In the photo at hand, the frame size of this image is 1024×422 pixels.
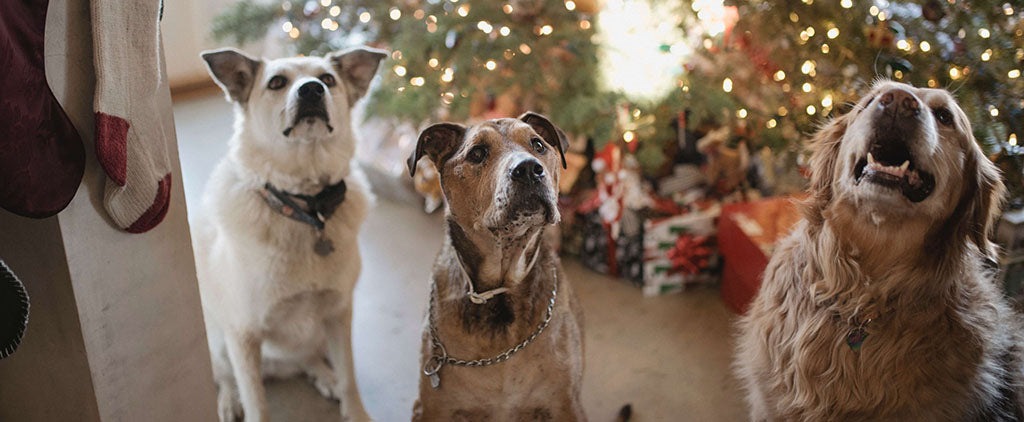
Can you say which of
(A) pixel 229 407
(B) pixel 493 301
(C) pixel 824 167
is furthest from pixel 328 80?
(C) pixel 824 167

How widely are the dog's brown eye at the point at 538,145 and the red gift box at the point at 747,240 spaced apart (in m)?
1.34

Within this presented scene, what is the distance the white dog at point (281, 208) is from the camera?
6.61 feet

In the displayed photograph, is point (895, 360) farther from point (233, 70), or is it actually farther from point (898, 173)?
point (233, 70)

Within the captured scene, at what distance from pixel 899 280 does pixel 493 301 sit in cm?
87

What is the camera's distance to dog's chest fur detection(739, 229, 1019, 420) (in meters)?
1.53

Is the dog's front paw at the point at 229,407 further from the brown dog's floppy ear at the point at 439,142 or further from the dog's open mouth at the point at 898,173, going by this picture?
the dog's open mouth at the point at 898,173

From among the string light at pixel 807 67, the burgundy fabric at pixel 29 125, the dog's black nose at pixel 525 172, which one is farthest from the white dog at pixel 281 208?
the string light at pixel 807 67

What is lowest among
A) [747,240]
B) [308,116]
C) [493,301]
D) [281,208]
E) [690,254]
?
[690,254]

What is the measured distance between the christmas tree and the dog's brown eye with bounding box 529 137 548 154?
3.54 ft

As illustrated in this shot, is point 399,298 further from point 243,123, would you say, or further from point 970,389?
point 970,389

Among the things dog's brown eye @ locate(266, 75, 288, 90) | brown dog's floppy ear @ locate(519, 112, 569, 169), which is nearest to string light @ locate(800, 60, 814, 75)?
brown dog's floppy ear @ locate(519, 112, 569, 169)

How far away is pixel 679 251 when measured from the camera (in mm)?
2928

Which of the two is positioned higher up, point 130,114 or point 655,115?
point 130,114

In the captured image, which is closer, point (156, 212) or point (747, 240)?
point (156, 212)
